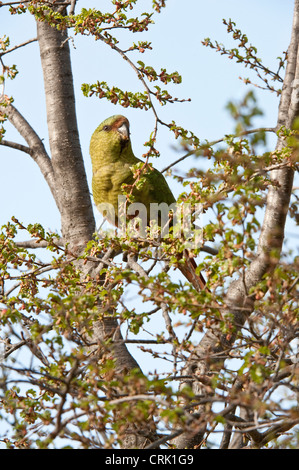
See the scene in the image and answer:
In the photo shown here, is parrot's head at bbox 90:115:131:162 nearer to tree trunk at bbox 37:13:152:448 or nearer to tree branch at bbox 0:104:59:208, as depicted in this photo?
tree trunk at bbox 37:13:152:448

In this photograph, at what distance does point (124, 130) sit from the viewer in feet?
18.5

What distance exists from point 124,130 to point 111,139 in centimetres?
16

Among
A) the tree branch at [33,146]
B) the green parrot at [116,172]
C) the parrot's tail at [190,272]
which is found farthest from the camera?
the tree branch at [33,146]

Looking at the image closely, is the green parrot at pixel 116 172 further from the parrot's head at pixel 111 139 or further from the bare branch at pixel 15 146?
the bare branch at pixel 15 146

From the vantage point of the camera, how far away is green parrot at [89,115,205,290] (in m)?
5.28

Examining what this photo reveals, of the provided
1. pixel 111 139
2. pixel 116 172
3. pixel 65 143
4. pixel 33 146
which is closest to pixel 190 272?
pixel 116 172

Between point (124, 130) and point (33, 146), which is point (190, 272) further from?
point (33, 146)

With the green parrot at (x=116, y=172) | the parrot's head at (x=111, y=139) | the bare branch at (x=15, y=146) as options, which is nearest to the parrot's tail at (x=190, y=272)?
the green parrot at (x=116, y=172)

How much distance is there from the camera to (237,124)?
2082 mm

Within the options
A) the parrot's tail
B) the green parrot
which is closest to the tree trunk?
the green parrot

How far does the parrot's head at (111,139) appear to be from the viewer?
5.57m

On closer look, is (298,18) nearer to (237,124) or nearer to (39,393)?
(237,124)
